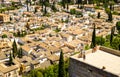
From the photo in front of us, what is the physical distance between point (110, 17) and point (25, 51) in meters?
31.3

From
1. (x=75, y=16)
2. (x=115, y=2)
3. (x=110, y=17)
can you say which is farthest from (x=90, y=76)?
(x=115, y=2)

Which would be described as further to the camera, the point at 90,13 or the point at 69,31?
the point at 90,13

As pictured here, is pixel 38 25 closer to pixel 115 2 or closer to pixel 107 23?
pixel 107 23

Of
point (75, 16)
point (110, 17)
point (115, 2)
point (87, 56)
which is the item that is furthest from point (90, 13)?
point (87, 56)

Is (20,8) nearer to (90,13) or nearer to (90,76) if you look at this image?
(90,13)

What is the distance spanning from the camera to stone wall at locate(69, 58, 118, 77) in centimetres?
1672

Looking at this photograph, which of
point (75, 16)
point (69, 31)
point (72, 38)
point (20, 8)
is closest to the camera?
point (72, 38)

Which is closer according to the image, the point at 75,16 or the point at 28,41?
the point at 28,41

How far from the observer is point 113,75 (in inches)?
627

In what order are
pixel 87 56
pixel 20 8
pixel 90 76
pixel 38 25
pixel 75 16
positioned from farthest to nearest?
pixel 20 8 < pixel 75 16 < pixel 38 25 < pixel 87 56 < pixel 90 76

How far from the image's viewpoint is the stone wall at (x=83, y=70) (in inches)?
658

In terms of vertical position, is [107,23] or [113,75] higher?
[113,75]

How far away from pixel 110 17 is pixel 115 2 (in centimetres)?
2866

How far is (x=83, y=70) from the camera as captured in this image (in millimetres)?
18000
